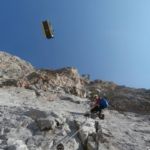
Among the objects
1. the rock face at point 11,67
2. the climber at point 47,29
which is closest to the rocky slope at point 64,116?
the rock face at point 11,67

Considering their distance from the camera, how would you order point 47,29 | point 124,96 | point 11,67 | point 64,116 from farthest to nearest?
point 11,67
point 124,96
point 64,116
point 47,29

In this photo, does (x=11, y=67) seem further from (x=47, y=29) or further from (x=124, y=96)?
(x=47, y=29)

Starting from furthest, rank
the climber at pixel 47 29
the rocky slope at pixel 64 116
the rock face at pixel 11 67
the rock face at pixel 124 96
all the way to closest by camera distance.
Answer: the rock face at pixel 11 67
the rock face at pixel 124 96
the rocky slope at pixel 64 116
the climber at pixel 47 29

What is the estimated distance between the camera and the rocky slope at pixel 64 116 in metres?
18.6

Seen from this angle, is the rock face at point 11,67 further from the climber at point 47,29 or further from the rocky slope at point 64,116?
the climber at point 47,29

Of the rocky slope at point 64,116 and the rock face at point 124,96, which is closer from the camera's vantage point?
the rocky slope at point 64,116

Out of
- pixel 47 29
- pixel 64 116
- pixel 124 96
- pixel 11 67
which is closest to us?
pixel 47 29

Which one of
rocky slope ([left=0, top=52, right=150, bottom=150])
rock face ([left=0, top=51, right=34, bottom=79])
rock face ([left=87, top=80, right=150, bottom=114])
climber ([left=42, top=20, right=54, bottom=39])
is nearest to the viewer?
climber ([left=42, top=20, right=54, bottom=39])

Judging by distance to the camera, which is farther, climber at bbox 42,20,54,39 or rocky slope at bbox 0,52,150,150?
rocky slope at bbox 0,52,150,150

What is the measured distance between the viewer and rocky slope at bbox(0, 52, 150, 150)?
1856 cm

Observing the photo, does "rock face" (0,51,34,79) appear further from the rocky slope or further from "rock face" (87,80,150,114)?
"rock face" (87,80,150,114)

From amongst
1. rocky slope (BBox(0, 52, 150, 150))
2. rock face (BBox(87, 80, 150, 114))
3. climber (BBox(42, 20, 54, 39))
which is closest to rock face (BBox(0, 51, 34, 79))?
rocky slope (BBox(0, 52, 150, 150))

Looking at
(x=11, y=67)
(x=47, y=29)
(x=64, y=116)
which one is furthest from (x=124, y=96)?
(x=47, y=29)

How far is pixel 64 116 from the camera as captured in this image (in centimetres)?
2148
